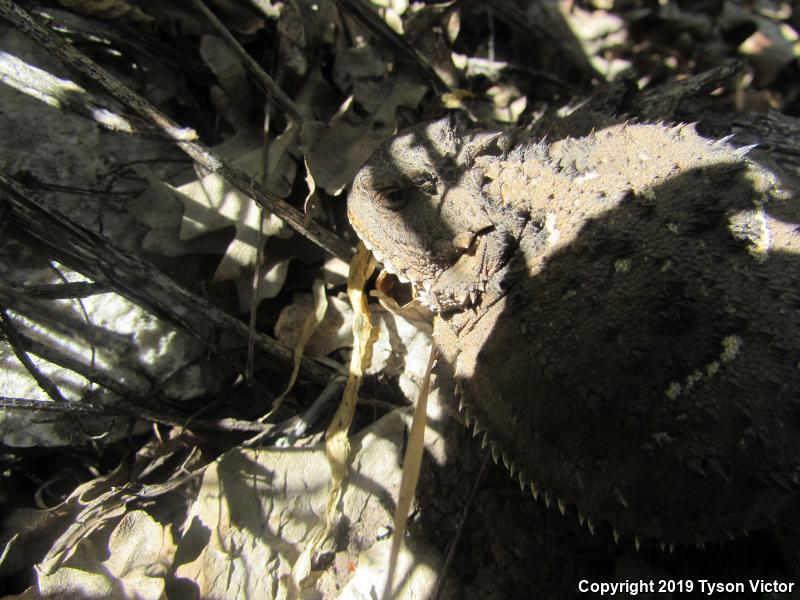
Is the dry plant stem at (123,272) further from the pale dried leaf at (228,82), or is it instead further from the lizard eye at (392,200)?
the pale dried leaf at (228,82)

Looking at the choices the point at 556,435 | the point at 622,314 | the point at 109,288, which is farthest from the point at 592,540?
the point at 109,288

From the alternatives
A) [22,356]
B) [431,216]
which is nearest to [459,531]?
[431,216]

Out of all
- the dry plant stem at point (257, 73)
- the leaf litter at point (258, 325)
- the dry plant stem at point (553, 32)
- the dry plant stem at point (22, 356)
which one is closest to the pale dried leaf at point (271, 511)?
the leaf litter at point (258, 325)

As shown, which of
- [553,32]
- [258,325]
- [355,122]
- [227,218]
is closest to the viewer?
[227,218]

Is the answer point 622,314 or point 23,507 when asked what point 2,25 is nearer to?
point 23,507

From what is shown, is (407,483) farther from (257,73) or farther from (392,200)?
(257,73)

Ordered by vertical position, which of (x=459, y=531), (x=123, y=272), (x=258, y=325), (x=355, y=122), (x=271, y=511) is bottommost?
(x=459, y=531)

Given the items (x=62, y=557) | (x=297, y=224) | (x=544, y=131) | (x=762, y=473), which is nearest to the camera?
(x=762, y=473)
